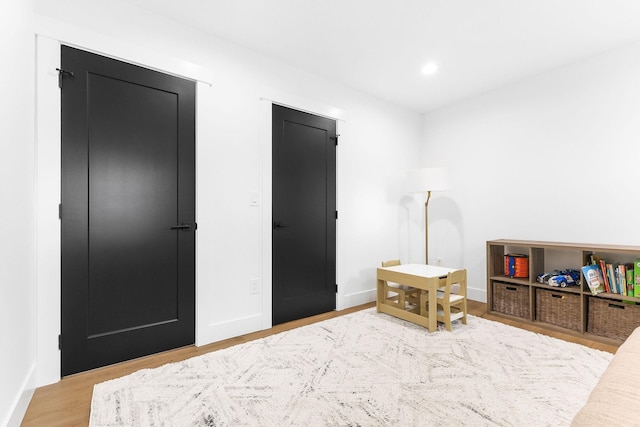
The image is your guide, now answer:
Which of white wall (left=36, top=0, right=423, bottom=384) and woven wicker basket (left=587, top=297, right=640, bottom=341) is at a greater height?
white wall (left=36, top=0, right=423, bottom=384)

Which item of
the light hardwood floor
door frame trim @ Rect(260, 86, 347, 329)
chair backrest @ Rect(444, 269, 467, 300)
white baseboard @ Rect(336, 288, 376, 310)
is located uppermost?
door frame trim @ Rect(260, 86, 347, 329)

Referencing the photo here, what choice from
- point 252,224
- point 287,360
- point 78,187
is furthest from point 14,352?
point 252,224

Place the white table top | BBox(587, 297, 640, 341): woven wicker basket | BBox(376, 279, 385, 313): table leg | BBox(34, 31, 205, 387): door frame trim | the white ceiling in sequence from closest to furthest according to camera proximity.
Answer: BBox(34, 31, 205, 387): door frame trim < the white ceiling < BBox(587, 297, 640, 341): woven wicker basket < the white table top < BBox(376, 279, 385, 313): table leg

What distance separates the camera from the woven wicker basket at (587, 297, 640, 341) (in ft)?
8.32

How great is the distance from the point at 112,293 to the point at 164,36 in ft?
6.16

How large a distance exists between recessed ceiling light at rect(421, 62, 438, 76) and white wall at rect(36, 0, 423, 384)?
750mm

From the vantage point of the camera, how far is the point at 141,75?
7.63ft

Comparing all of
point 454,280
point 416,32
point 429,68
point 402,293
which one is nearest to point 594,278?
point 454,280

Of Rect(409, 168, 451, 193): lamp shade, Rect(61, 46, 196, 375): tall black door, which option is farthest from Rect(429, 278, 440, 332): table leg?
Rect(61, 46, 196, 375): tall black door

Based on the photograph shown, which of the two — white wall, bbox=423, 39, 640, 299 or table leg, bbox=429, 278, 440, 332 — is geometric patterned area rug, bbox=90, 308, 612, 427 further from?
white wall, bbox=423, 39, 640, 299

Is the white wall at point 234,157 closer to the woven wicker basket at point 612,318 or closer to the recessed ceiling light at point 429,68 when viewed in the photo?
the recessed ceiling light at point 429,68

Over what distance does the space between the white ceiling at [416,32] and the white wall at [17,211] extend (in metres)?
0.90

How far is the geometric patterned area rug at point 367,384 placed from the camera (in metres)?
1.64

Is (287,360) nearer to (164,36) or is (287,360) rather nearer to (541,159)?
(164,36)
